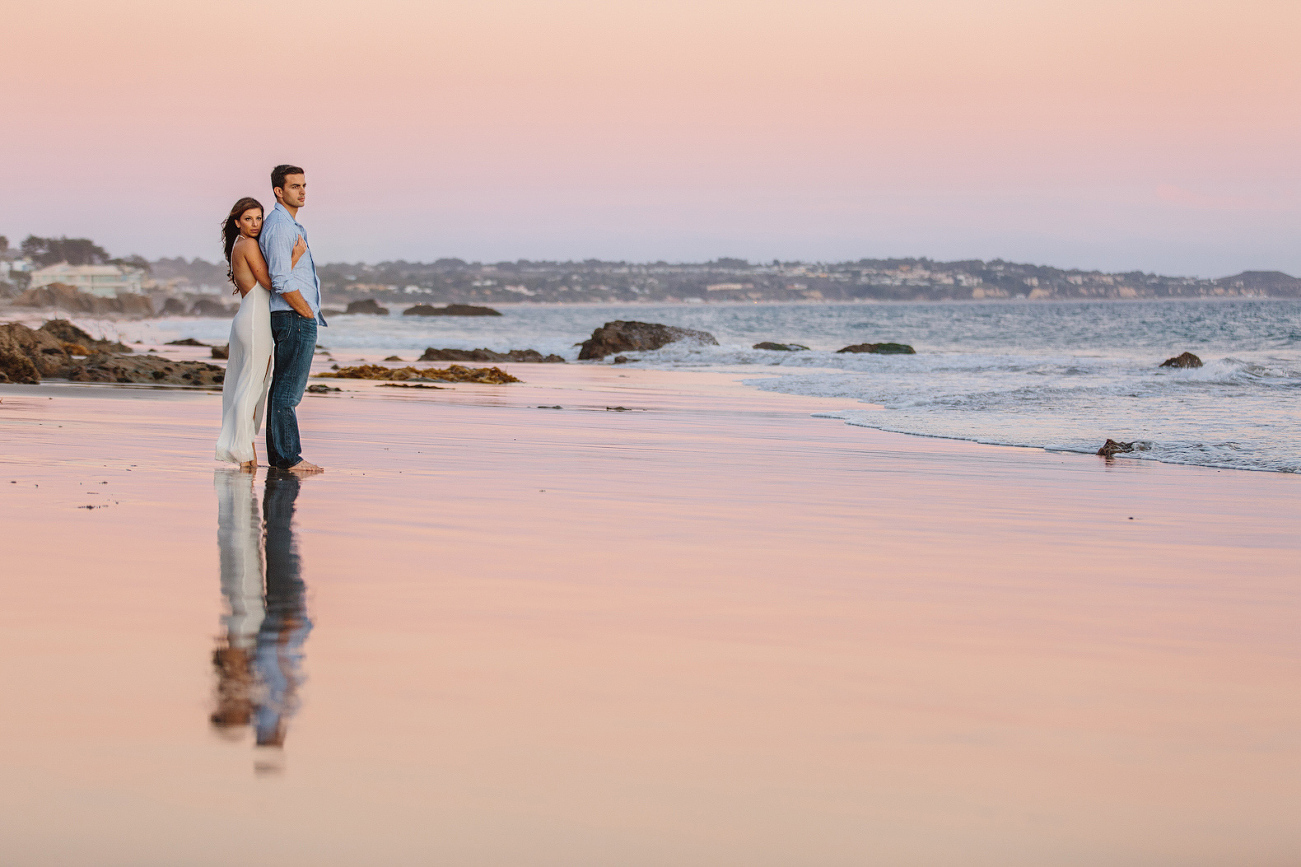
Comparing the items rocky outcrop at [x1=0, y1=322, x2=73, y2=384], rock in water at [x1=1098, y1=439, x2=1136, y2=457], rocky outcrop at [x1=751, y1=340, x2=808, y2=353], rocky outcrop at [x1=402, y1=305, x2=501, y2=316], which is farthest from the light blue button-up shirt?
rocky outcrop at [x1=402, y1=305, x2=501, y2=316]

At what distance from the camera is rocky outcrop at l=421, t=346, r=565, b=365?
29809mm

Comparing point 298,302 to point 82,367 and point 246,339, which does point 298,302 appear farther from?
point 82,367

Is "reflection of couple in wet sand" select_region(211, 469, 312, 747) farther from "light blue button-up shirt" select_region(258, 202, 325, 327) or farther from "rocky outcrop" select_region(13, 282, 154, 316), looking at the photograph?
"rocky outcrop" select_region(13, 282, 154, 316)

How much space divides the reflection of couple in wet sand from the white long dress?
1842 millimetres

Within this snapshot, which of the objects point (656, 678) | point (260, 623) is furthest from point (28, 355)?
point (656, 678)

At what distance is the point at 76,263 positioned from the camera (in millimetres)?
172250

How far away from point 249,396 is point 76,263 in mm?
179458

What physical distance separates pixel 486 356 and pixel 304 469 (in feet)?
74.0

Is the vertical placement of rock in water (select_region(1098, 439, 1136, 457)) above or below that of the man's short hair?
below

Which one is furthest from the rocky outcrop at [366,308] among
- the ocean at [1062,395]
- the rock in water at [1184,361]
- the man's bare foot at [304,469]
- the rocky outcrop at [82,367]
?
the man's bare foot at [304,469]

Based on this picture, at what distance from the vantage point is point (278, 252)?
310 inches

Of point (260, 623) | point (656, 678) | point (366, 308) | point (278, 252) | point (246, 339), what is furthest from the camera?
point (366, 308)

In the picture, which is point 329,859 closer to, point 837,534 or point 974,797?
point 974,797

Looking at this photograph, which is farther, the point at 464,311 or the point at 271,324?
the point at 464,311
